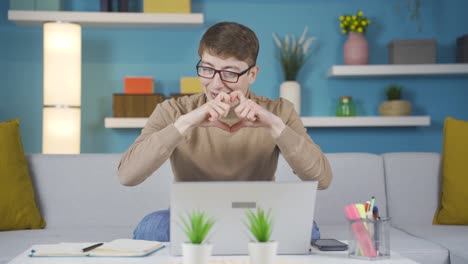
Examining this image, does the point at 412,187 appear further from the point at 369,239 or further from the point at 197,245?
the point at 197,245

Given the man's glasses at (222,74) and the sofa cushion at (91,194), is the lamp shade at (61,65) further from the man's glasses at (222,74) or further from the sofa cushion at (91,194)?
the man's glasses at (222,74)

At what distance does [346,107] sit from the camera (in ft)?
13.4

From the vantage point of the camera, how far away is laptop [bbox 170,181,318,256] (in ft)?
4.36

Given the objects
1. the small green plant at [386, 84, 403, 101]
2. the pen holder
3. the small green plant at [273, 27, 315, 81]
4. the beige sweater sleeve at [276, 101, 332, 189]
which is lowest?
the pen holder

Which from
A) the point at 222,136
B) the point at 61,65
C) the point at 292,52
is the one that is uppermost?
the point at 292,52

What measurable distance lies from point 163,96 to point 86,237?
5.33ft

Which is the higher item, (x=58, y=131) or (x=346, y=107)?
(x=346, y=107)

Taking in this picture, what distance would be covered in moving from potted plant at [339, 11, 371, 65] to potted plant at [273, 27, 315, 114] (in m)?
0.23

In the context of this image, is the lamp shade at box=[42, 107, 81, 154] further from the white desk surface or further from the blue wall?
the white desk surface

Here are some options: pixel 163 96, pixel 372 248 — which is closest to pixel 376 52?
pixel 163 96

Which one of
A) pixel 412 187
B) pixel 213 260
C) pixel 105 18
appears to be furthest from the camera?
pixel 105 18

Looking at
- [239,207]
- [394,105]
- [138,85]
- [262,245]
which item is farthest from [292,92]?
[262,245]

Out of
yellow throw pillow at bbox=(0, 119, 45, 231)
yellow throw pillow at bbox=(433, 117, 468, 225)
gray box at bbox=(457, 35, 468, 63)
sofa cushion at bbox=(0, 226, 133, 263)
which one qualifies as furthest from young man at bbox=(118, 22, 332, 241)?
gray box at bbox=(457, 35, 468, 63)

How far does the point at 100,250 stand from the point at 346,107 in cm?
288
